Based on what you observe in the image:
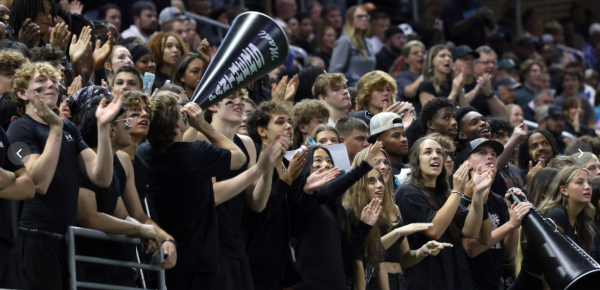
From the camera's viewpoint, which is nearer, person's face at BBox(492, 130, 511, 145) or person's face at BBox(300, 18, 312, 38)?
person's face at BBox(492, 130, 511, 145)

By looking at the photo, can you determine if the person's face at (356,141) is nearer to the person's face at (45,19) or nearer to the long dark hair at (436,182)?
the long dark hair at (436,182)

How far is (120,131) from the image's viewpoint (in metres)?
4.81

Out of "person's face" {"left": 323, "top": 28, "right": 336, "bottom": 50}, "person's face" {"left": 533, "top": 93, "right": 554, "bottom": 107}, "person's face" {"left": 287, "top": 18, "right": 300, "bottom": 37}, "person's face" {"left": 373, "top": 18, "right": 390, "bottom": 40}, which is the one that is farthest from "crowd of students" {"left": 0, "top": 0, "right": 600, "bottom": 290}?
"person's face" {"left": 373, "top": 18, "right": 390, "bottom": 40}

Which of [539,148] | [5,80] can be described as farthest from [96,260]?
[539,148]

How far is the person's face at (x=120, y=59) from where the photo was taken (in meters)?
7.13

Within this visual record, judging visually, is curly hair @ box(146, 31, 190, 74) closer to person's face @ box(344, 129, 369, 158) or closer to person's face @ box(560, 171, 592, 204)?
person's face @ box(344, 129, 369, 158)

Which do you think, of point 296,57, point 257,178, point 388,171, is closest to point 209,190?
point 257,178

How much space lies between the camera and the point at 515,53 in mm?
15234

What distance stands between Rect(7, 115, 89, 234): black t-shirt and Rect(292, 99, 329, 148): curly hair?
2.64m

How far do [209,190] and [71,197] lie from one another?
34.6 inches

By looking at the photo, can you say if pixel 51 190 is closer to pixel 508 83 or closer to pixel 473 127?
pixel 473 127

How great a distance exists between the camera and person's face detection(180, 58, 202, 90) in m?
7.16

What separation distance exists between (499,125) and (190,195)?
4309 millimetres

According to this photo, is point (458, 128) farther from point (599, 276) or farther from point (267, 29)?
point (267, 29)
